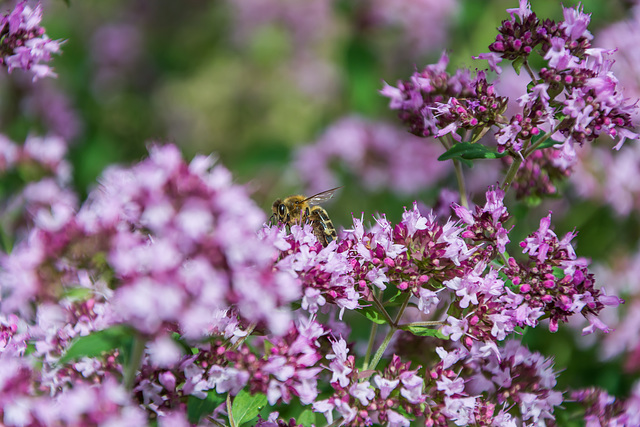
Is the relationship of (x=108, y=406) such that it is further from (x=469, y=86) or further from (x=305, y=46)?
(x=305, y=46)

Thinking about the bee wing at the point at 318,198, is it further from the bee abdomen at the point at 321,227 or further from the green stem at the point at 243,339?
the green stem at the point at 243,339

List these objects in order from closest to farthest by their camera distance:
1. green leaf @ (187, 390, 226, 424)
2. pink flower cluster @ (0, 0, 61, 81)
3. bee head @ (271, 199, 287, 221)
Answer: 1. green leaf @ (187, 390, 226, 424)
2. pink flower cluster @ (0, 0, 61, 81)
3. bee head @ (271, 199, 287, 221)

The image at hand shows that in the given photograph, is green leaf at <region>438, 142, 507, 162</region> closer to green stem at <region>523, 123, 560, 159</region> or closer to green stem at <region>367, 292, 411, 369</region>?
green stem at <region>523, 123, 560, 159</region>

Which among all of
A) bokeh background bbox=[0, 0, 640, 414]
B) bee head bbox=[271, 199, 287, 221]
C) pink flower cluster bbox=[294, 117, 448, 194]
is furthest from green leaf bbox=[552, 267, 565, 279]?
pink flower cluster bbox=[294, 117, 448, 194]

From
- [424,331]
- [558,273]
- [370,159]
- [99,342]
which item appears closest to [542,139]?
[558,273]

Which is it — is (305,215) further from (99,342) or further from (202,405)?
(99,342)

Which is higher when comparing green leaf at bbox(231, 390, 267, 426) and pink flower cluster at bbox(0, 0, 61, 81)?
pink flower cluster at bbox(0, 0, 61, 81)
